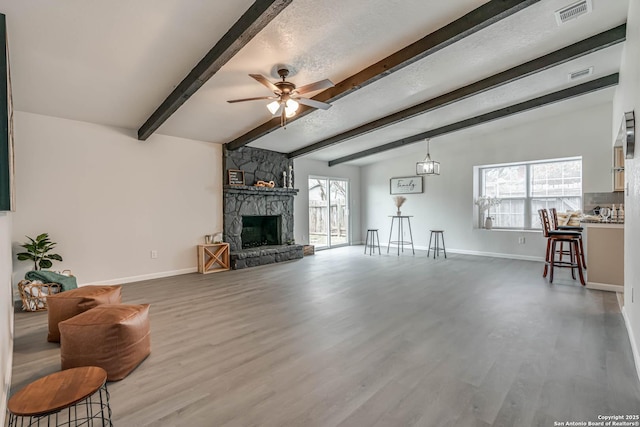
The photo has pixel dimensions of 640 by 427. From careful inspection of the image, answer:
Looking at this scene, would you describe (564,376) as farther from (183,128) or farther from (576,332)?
(183,128)

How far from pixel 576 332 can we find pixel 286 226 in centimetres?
546

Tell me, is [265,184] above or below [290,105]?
below

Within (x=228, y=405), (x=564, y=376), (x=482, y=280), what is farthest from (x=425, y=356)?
(x=482, y=280)

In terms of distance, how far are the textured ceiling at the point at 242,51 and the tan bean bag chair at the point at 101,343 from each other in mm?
2397

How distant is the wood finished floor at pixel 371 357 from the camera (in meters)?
1.77

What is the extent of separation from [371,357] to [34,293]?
3.93 metres

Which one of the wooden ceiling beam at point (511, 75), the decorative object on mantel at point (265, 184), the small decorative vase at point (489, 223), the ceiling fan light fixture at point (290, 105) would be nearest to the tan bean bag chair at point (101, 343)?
the ceiling fan light fixture at point (290, 105)

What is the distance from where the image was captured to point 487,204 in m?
7.28

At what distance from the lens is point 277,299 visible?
3932 mm

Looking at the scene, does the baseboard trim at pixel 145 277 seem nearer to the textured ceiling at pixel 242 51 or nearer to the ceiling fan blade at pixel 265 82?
the textured ceiling at pixel 242 51

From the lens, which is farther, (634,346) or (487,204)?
(487,204)

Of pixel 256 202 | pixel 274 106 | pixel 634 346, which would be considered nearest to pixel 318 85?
pixel 274 106

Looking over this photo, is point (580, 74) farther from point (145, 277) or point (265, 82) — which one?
point (145, 277)

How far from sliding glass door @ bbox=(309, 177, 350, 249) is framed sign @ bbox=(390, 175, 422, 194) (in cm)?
137
